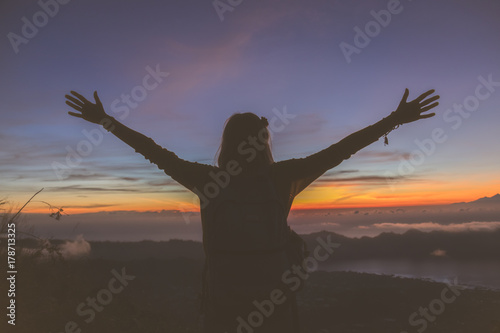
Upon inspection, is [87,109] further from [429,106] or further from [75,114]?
[429,106]

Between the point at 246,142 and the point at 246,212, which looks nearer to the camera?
the point at 246,212

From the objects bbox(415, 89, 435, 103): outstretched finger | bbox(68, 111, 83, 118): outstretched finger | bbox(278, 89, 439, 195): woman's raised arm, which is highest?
bbox(68, 111, 83, 118): outstretched finger

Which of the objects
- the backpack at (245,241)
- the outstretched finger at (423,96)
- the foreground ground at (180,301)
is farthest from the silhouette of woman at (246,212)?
the foreground ground at (180,301)

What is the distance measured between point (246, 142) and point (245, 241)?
32.4 inches

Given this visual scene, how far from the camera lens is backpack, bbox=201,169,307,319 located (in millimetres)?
2465

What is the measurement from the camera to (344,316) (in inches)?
671

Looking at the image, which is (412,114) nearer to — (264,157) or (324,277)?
(264,157)

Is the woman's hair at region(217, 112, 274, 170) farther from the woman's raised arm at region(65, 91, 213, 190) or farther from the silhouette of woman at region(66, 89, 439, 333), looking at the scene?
the woman's raised arm at region(65, 91, 213, 190)

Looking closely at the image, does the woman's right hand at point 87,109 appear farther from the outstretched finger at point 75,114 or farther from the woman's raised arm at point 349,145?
the woman's raised arm at point 349,145

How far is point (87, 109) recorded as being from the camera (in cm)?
310

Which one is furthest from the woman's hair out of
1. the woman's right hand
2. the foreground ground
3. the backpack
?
the foreground ground

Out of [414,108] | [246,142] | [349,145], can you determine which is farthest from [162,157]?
[414,108]

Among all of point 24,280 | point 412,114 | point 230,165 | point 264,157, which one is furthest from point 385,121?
point 24,280

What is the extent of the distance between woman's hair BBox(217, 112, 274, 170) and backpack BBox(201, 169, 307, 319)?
19 centimetres
